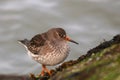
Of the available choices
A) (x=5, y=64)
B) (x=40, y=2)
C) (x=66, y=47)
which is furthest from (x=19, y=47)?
(x=66, y=47)

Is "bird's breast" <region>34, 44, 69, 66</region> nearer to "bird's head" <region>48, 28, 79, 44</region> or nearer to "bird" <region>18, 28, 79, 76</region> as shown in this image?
"bird" <region>18, 28, 79, 76</region>

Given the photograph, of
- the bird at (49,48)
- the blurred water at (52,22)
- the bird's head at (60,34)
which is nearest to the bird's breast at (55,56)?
the bird at (49,48)

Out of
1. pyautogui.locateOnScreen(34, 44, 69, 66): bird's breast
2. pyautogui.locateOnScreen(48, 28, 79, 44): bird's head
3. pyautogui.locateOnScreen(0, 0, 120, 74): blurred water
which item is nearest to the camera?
pyautogui.locateOnScreen(34, 44, 69, 66): bird's breast

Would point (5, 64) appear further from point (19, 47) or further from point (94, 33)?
point (94, 33)

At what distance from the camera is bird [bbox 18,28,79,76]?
805 centimetres

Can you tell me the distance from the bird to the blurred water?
6.16 metres

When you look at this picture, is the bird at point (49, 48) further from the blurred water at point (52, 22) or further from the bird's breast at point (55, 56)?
the blurred water at point (52, 22)

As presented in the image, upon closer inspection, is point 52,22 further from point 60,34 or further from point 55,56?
point 55,56

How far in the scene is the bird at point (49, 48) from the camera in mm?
8047

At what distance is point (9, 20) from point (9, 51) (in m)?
1.92

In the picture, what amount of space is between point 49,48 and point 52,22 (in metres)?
8.90

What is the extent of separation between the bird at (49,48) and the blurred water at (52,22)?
20.2 feet

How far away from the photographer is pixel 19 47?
54.0ft

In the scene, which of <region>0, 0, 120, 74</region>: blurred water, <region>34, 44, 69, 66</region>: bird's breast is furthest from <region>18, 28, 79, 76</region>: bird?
<region>0, 0, 120, 74</region>: blurred water
